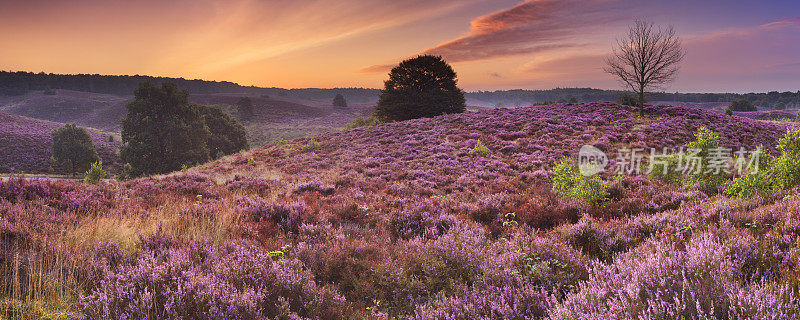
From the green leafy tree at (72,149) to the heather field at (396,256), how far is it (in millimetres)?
44561

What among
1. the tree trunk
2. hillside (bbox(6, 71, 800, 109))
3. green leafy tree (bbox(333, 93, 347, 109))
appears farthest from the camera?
hillside (bbox(6, 71, 800, 109))

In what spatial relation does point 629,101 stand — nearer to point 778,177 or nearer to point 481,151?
point 481,151

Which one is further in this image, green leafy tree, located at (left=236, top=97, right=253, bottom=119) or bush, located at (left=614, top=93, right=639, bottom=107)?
green leafy tree, located at (left=236, top=97, right=253, bottom=119)

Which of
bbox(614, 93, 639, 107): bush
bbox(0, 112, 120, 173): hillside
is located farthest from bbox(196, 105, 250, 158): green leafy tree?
bbox(614, 93, 639, 107): bush

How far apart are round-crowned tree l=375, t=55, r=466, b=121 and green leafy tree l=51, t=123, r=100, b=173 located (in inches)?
1475

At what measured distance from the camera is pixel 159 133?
31656 millimetres

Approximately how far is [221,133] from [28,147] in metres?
26.1

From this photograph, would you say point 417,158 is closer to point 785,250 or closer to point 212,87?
point 785,250

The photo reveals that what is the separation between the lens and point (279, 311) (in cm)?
302

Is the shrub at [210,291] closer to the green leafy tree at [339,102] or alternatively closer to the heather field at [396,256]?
the heather field at [396,256]

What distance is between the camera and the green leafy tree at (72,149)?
128ft

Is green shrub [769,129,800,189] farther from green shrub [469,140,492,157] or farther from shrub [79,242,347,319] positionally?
green shrub [469,140,492,157]

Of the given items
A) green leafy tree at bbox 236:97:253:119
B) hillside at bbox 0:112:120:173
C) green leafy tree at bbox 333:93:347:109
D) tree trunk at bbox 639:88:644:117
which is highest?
green leafy tree at bbox 333:93:347:109

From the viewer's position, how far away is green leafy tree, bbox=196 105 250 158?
4225 centimetres
